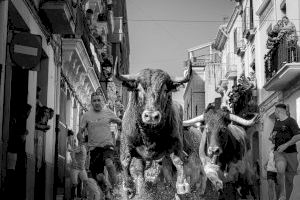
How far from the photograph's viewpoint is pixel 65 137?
19016mm

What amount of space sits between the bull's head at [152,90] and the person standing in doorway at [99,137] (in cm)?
226

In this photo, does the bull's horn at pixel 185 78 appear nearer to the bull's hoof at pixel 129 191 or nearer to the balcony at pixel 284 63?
the bull's hoof at pixel 129 191

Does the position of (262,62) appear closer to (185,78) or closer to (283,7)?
(283,7)

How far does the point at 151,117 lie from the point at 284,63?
44.1 feet

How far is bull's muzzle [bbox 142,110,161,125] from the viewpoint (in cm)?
717

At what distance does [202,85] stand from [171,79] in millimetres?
54376

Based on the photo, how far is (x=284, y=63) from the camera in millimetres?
19812

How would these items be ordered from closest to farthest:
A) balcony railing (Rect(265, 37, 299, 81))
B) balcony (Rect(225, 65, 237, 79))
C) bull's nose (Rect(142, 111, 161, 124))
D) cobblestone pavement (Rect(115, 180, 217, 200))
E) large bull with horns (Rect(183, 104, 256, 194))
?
bull's nose (Rect(142, 111, 161, 124)), cobblestone pavement (Rect(115, 180, 217, 200)), large bull with horns (Rect(183, 104, 256, 194)), balcony railing (Rect(265, 37, 299, 81)), balcony (Rect(225, 65, 237, 79))

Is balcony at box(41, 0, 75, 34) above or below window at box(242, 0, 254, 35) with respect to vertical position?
below

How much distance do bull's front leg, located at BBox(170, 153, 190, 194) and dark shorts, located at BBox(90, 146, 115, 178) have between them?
2450mm

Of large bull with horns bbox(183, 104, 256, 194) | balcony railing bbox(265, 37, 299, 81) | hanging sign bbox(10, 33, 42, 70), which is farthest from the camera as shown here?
balcony railing bbox(265, 37, 299, 81)

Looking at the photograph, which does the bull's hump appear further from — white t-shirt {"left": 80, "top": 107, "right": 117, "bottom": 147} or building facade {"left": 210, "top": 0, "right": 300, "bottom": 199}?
building facade {"left": 210, "top": 0, "right": 300, "bottom": 199}

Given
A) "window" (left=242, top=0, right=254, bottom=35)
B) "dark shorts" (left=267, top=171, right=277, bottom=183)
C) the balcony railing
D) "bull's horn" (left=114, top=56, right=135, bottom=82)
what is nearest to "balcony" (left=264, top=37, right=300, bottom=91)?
the balcony railing

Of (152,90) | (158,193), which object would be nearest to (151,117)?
(152,90)
